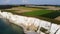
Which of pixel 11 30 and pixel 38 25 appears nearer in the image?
pixel 38 25

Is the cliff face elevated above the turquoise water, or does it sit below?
above

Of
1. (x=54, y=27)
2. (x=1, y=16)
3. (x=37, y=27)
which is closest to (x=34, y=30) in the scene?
(x=37, y=27)

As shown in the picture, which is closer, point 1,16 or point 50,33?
point 50,33

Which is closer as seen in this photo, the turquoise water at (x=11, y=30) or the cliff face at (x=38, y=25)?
the cliff face at (x=38, y=25)

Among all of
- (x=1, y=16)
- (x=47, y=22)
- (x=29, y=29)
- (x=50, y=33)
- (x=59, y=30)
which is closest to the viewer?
(x=59, y=30)

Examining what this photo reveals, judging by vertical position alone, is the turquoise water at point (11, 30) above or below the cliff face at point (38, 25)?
below

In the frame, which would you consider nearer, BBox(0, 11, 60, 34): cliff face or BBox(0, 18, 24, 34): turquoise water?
BBox(0, 11, 60, 34): cliff face

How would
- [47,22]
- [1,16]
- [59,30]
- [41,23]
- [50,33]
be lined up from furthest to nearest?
[1,16], [41,23], [47,22], [50,33], [59,30]

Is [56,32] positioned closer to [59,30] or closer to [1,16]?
[59,30]

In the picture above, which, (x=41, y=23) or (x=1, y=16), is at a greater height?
(x=41, y=23)

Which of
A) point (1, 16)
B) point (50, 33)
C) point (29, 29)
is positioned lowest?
point (1, 16)

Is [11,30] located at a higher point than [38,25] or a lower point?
lower
